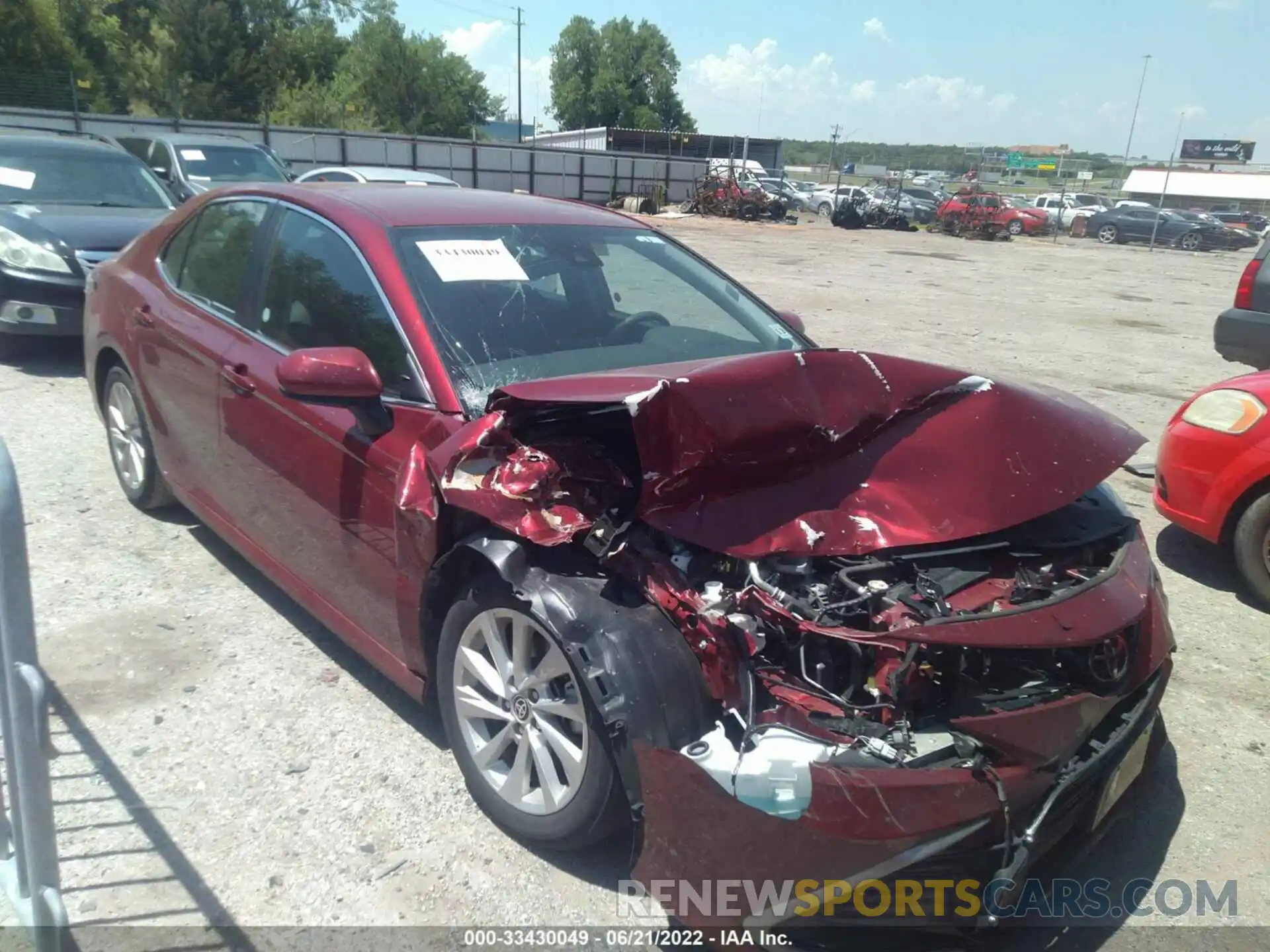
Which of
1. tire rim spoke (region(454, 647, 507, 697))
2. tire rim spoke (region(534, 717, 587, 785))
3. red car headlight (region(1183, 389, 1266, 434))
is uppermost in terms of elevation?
red car headlight (region(1183, 389, 1266, 434))

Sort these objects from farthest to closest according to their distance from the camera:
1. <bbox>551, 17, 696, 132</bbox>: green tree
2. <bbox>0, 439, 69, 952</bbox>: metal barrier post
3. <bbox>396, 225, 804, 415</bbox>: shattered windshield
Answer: <bbox>551, 17, 696, 132</bbox>: green tree, <bbox>396, 225, 804, 415</bbox>: shattered windshield, <bbox>0, 439, 69, 952</bbox>: metal barrier post

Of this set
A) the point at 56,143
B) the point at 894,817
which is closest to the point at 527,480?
the point at 894,817

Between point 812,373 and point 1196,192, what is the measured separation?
62402 millimetres

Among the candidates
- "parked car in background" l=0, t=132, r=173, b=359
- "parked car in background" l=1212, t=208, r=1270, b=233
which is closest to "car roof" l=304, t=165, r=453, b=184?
"parked car in background" l=0, t=132, r=173, b=359

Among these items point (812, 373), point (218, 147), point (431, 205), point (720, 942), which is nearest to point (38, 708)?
point (720, 942)

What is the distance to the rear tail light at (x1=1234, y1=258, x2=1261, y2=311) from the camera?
269 inches

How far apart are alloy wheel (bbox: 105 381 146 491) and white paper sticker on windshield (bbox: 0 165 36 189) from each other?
469 centimetres

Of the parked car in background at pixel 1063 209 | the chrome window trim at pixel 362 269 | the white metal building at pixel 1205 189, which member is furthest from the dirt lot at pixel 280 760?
the white metal building at pixel 1205 189

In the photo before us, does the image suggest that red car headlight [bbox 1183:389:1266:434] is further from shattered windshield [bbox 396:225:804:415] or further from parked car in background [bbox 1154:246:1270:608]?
shattered windshield [bbox 396:225:804:415]

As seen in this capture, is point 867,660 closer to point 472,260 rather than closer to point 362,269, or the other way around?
point 472,260

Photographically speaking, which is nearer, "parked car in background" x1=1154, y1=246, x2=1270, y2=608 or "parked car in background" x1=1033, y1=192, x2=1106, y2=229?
"parked car in background" x1=1154, y1=246, x2=1270, y2=608

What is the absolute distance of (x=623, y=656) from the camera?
7.23 ft

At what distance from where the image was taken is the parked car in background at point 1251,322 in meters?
6.72

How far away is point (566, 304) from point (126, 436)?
2.64m
